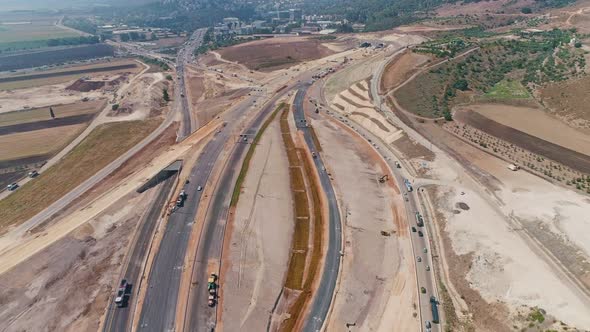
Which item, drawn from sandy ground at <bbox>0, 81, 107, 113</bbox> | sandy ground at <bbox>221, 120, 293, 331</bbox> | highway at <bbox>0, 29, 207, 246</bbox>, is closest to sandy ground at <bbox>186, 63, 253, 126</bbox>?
highway at <bbox>0, 29, 207, 246</bbox>

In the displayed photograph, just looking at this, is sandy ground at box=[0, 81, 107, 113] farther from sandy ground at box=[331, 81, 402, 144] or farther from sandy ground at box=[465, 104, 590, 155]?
sandy ground at box=[465, 104, 590, 155]

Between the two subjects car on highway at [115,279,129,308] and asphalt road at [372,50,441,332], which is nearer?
asphalt road at [372,50,441,332]

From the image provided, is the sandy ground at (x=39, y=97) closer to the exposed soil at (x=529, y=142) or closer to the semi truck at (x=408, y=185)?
the semi truck at (x=408, y=185)

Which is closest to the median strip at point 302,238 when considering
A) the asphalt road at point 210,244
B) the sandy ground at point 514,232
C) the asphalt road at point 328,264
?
the asphalt road at point 328,264

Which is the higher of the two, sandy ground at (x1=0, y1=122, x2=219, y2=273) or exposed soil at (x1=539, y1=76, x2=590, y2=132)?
exposed soil at (x1=539, y1=76, x2=590, y2=132)

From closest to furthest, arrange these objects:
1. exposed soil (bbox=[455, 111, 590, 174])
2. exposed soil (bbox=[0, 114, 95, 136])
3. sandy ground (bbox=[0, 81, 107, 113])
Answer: exposed soil (bbox=[455, 111, 590, 174]), exposed soil (bbox=[0, 114, 95, 136]), sandy ground (bbox=[0, 81, 107, 113])

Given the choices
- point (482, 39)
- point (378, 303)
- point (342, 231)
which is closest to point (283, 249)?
point (342, 231)
